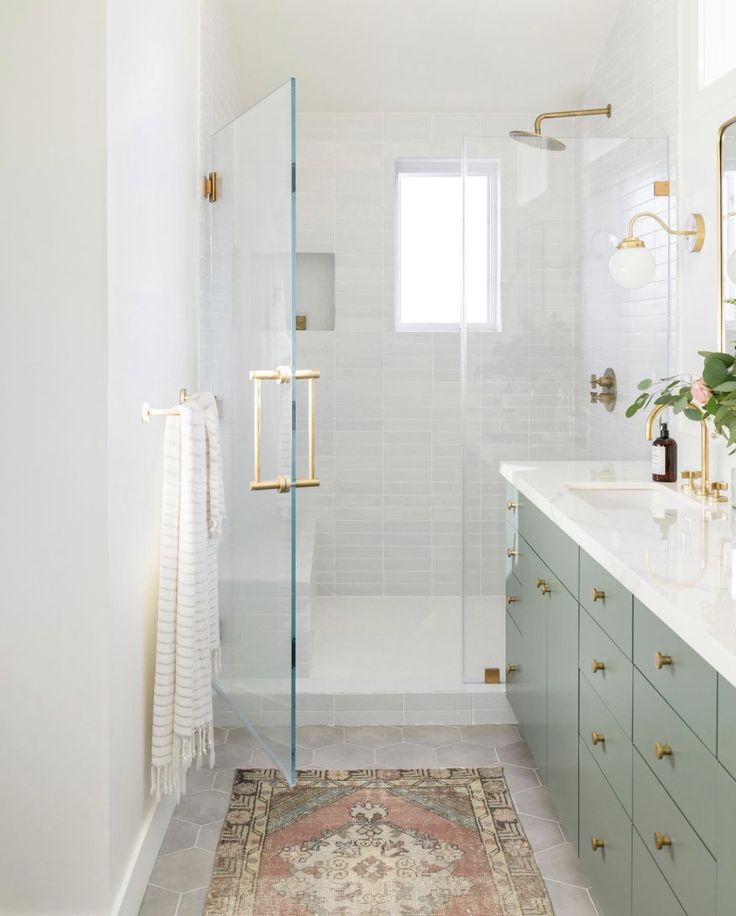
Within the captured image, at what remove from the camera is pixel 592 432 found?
333cm

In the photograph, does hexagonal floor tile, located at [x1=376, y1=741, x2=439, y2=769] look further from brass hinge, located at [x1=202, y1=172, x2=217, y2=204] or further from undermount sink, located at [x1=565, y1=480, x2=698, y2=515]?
brass hinge, located at [x1=202, y1=172, x2=217, y2=204]

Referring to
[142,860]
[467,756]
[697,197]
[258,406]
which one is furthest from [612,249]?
[142,860]

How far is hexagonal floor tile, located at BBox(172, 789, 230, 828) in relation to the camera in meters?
2.56

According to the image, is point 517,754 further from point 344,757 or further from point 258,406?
point 258,406

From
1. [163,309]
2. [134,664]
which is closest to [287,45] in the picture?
[163,309]

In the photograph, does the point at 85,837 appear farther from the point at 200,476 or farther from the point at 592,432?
the point at 592,432

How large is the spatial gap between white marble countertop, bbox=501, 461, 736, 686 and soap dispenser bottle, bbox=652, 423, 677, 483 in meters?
0.04

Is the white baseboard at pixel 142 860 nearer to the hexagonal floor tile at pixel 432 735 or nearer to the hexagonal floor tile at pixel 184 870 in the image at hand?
the hexagonal floor tile at pixel 184 870

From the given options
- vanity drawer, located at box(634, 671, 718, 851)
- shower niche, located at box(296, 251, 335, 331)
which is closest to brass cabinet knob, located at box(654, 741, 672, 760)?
vanity drawer, located at box(634, 671, 718, 851)

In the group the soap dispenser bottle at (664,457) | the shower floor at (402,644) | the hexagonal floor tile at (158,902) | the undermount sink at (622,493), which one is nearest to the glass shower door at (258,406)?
the hexagonal floor tile at (158,902)

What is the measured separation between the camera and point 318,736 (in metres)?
3.13

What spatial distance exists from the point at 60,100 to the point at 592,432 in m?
2.15

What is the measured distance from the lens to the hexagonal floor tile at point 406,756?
290cm

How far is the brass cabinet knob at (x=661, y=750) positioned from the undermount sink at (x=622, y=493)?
3.48 feet
